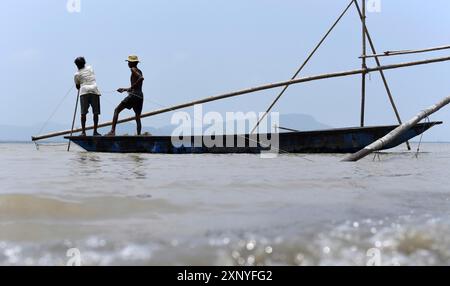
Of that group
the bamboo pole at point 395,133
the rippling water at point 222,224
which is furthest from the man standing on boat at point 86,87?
the rippling water at point 222,224

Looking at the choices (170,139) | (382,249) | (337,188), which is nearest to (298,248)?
(382,249)

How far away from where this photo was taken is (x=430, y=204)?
281 centimetres

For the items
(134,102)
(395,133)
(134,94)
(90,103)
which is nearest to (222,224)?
(395,133)

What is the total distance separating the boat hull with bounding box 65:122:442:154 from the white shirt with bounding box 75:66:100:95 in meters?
1.15

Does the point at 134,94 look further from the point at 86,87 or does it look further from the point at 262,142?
the point at 262,142

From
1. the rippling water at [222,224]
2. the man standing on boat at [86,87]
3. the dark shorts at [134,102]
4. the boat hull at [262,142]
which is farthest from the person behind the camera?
the dark shorts at [134,102]

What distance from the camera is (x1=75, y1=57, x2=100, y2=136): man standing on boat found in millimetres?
9742

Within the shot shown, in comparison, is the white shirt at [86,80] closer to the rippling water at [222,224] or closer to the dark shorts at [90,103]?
the dark shorts at [90,103]

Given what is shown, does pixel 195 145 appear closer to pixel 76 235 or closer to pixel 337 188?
pixel 337 188

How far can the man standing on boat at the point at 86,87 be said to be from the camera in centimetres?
974

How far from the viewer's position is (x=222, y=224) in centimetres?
213

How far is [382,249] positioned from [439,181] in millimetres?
2990

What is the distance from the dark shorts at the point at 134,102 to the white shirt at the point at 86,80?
0.76m
